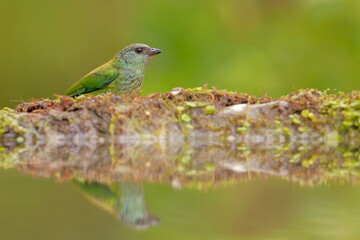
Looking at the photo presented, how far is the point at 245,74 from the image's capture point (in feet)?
37.7

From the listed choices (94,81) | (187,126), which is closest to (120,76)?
(94,81)

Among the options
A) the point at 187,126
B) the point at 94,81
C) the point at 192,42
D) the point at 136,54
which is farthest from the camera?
the point at 192,42

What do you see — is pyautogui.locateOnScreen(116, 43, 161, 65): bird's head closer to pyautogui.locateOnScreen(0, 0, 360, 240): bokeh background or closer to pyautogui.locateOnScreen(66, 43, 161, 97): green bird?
pyautogui.locateOnScreen(66, 43, 161, 97): green bird

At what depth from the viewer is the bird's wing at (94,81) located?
7.60 meters

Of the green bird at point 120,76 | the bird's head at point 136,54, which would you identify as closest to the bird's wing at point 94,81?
the green bird at point 120,76

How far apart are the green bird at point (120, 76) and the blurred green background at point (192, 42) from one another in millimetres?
3094

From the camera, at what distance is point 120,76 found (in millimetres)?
7883

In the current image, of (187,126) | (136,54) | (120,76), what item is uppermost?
(136,54)

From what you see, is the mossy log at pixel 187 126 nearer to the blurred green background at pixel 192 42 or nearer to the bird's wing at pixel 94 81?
the bird's wing at pixel 94 81

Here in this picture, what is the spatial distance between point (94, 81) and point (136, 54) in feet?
2.98

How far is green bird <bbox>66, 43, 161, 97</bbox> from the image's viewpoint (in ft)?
25.1

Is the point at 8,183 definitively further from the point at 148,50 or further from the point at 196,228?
the point at 148,50

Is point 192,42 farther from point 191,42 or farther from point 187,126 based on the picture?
point 187,126

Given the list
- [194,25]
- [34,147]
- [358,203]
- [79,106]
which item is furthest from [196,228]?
[194,25]
